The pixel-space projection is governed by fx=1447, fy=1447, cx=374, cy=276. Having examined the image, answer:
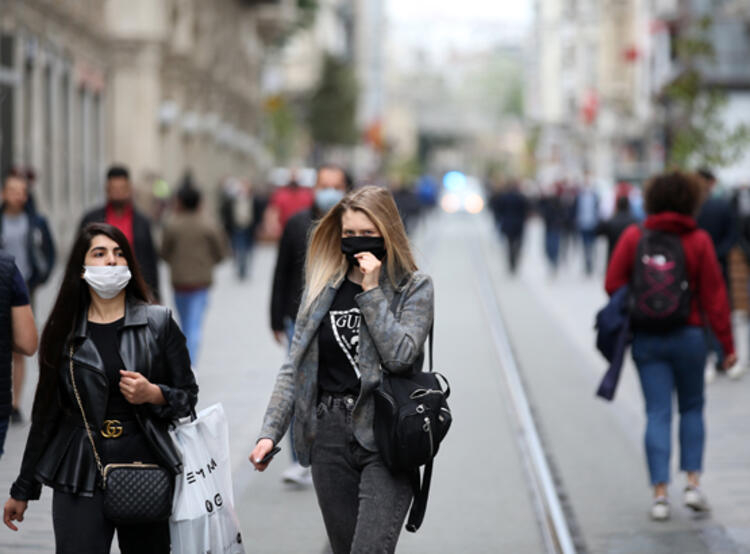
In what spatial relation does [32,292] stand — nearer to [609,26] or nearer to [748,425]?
[748,425]

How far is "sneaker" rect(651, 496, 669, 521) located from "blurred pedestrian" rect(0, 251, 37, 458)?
11.6 feet

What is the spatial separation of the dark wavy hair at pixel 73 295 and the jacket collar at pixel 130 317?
1 centimetres

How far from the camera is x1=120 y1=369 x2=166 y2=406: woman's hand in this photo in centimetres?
457

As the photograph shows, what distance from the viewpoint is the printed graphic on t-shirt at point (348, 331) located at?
464 cm

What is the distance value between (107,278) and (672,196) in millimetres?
3691

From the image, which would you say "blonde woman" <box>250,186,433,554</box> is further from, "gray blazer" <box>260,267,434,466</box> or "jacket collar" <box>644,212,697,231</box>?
"jacket collar" <box>644,212,697,231</box>

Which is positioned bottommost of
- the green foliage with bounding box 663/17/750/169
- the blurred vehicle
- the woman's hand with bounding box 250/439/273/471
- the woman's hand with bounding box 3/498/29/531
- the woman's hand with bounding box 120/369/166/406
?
the blurred vehicle

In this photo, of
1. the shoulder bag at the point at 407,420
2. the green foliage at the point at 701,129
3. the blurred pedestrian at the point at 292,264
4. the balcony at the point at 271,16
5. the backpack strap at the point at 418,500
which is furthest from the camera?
the balcony at the point at 271,16

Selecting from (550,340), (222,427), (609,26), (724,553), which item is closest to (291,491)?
(724,553)

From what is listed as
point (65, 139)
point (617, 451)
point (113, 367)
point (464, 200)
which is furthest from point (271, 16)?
point (113, 367)

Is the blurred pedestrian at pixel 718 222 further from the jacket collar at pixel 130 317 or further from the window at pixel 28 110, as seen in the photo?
the window at pixel 28 110

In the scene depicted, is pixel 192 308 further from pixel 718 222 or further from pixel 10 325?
pixel 10 325

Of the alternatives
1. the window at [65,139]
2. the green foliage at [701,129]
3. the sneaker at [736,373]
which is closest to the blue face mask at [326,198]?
the sneaker at [736,373]

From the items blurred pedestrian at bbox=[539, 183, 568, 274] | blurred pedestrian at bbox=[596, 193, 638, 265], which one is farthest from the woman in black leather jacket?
blurred pedestrian at bbox=[539, 183, 568, 274]
